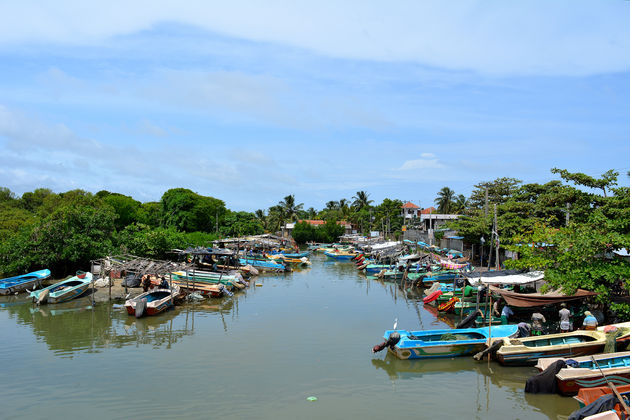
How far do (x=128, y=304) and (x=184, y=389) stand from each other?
10.3 metres

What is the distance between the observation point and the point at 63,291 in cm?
2477

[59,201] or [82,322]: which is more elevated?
[59,201]

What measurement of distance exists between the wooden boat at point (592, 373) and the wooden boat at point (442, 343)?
9.53 ft

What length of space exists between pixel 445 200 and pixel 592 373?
67300 mm

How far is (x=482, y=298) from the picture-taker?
72.5 ft

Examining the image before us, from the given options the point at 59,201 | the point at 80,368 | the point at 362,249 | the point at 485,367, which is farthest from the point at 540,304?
the point at 59,201

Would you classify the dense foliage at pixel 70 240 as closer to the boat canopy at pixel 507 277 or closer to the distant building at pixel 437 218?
the boat canopy at pixel 507 277

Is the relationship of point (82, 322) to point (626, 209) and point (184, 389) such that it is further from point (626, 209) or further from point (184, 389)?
point (626, 209)

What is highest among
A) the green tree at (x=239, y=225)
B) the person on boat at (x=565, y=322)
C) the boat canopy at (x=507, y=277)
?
the green tree at (x=239, y=225)

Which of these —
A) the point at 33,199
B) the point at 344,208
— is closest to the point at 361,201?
the point at 344,208

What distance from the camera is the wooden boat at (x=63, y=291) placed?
946 inches

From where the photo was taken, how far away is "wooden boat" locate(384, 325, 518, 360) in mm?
14672

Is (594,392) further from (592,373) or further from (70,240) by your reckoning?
(70,240)

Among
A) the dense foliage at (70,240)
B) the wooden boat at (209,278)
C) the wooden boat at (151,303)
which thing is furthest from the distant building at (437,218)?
the wooden boat at (151,303)
